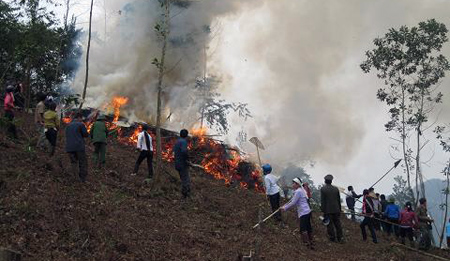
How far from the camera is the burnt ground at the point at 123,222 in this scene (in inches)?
283

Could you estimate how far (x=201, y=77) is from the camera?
1393 inches

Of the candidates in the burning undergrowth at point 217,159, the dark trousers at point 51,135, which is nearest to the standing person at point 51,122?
the dark trousers at point 51,135

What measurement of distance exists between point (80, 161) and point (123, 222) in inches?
111

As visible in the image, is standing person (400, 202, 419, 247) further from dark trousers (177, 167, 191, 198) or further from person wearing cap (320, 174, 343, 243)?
dark trousers (177, 167, 191, 198)

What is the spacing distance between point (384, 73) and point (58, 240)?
2128 cm

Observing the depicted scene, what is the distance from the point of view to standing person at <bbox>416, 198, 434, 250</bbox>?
14.1 meters

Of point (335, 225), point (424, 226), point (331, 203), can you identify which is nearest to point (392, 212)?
point (424, 226)

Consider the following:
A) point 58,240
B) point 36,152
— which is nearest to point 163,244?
point 58,240

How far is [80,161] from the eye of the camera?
1080 cm

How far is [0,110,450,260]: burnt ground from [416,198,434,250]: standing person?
0.65 meters

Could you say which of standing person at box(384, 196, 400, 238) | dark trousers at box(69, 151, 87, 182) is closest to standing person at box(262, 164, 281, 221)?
dark trousers at box(69, 151, 87, 182)

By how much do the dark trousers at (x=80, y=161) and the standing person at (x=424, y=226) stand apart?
1114 centimetres

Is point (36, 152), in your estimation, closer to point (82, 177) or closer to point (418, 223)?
point (82, 177)

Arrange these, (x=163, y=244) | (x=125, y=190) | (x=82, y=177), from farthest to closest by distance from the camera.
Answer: (x=125, y=190) < (x=82, y=177) < (x=163, y=244)
